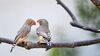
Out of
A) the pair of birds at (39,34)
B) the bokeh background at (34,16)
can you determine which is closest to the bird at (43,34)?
the pair of birds at (39,34)

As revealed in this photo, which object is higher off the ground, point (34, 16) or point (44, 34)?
point (34, 16)

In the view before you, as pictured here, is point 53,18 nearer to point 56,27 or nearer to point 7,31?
point 56,27

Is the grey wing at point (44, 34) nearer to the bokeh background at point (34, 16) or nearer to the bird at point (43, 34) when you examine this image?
the bird at point (43, 34)

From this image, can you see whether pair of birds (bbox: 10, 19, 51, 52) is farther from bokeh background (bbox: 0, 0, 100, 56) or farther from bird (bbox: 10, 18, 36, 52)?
bokeh background (bbox: 0, 0, 100, 56)

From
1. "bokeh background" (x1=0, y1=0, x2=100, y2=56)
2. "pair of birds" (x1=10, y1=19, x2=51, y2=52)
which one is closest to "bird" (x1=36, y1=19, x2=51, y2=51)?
"pair of birds" (x1=10, y1=19, x2=51, y2=52)

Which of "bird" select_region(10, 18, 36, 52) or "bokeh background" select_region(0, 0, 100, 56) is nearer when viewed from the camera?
"bird" select_region(10, 18, 36, 52)

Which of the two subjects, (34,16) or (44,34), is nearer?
(44,34)

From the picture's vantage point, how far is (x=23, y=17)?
207cm

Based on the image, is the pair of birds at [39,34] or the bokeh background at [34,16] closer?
the pair of birds at [39,34]

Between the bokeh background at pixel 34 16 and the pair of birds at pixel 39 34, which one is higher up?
the bokeh background at pixel 34 16

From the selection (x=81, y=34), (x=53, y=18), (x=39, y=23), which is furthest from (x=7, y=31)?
(x=39, y=23)

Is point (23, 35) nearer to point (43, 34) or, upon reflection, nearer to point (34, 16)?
point (43, 34)

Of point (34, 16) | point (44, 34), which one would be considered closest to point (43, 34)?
point (44, 34)

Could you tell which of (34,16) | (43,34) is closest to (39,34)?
(43,34)
